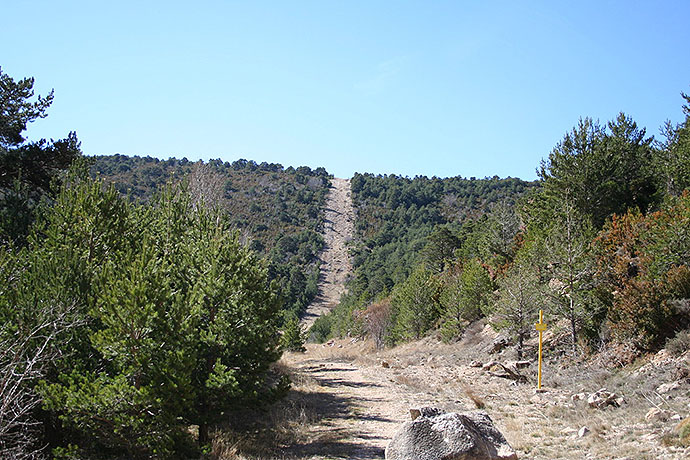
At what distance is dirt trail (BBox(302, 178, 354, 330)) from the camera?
3388 inches

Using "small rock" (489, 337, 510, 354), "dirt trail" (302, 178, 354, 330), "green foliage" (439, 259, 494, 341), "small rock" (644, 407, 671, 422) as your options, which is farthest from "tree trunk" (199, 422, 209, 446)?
"dirt trail" (302, 178, 354, 330)

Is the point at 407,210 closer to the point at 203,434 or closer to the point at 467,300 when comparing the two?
the point at 467,300

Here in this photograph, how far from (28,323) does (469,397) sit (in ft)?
38.5

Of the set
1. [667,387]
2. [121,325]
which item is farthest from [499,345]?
[121,325]

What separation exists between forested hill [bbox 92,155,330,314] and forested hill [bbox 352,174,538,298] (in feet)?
36.0

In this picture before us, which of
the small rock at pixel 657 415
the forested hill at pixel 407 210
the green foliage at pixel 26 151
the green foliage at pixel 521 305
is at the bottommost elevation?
the small rock at pixel 657 415

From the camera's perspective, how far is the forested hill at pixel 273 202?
87.8 m

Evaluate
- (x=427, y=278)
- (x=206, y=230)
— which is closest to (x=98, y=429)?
(x=206, y=230)

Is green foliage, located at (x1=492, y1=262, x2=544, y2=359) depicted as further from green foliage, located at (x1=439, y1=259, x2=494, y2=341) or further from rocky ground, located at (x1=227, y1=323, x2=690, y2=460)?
green foliage, located at (x1=439, y1=259, x2=494, y2=341)

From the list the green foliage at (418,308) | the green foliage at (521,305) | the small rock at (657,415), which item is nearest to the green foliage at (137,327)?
the small rock at (657,415)

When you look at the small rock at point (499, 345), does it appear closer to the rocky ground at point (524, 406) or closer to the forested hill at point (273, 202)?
the rocky ground at point (524, 406)

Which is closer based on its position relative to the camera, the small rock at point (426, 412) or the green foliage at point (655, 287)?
the small rock at point (426, 412)

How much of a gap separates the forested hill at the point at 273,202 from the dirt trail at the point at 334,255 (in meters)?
2.26

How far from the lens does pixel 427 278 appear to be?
4138cm
